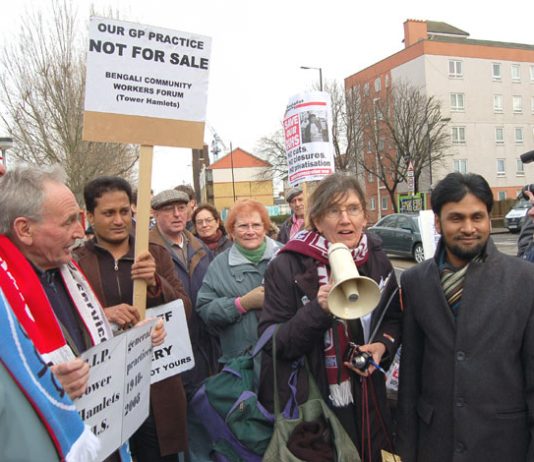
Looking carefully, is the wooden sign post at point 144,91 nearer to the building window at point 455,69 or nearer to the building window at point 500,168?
the building window at point 455,69

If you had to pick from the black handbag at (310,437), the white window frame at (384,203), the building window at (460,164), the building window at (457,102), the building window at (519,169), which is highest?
the building window at (457,102)

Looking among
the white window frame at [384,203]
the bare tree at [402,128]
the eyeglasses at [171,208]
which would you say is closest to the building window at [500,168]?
the white window frame at [384,203]

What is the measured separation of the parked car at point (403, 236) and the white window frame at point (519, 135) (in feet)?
123

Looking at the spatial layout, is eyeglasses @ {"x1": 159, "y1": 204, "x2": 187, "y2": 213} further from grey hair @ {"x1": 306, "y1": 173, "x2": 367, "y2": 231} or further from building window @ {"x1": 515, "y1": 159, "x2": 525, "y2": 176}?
building window @ {"x1": 515, "y1": 159, "x2": 525, "y2": 176}

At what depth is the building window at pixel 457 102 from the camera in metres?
45.2

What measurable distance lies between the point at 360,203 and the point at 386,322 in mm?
631

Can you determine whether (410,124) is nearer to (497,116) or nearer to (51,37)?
(497,116)

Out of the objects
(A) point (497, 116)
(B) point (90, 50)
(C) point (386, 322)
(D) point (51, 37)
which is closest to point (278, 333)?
(C) point (386, 322)

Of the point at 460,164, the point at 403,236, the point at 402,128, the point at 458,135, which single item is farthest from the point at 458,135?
the point at 403,236

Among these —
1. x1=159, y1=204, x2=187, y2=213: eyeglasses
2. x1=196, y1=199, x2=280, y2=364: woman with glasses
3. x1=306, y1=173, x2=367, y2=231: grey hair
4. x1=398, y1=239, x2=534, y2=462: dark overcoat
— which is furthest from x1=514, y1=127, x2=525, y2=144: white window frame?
x1=398, y1=239, x2=534, y2=462: dark overcoat

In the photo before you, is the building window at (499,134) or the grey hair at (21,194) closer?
the grey hair at (21,194)

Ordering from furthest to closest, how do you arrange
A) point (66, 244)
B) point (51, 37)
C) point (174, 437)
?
1. point (51, 37)
2. point (174, 437)
3. point (66, 244)

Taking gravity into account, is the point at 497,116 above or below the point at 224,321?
above

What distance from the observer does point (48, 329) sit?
1.63 metres
